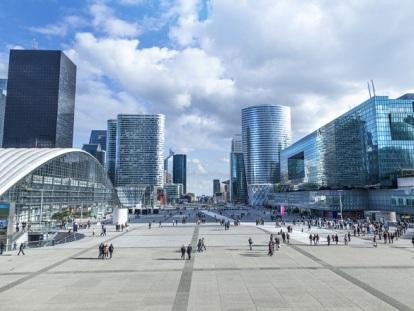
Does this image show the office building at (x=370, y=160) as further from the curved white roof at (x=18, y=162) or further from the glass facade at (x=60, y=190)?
the curved white roof at (x=18, y=162)

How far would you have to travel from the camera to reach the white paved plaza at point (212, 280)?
53.7 ft

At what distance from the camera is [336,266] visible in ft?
82.9

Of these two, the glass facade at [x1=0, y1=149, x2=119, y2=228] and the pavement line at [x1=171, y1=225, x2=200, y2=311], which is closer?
the pavement line at [x1=171, y1=225, x2=200, y2=311]

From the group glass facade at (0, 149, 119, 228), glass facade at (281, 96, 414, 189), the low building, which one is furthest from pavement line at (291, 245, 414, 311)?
glass facade at (281, 96, 414, 189)

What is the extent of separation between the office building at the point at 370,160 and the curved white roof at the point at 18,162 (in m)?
63.7

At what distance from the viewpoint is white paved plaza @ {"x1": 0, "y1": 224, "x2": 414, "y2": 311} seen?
1636 centimetres

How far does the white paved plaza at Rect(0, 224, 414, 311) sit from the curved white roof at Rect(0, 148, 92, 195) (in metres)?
34.3

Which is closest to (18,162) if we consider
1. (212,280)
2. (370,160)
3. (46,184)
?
(46,184)

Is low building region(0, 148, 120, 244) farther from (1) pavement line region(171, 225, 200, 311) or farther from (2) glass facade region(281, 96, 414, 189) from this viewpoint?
(2) glass facade region(281, 96, 414, 189)

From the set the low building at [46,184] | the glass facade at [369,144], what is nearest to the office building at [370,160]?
Result: the glass facade at [369,144]

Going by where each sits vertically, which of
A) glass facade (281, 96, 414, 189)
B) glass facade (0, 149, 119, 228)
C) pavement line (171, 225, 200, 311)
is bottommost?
pavement line (171, 225, 200, 311)

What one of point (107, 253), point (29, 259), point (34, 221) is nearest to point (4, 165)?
point (34, 221)

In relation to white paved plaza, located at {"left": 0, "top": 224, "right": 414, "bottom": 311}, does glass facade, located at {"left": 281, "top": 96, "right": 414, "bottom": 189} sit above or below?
above

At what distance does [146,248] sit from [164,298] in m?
19.4
